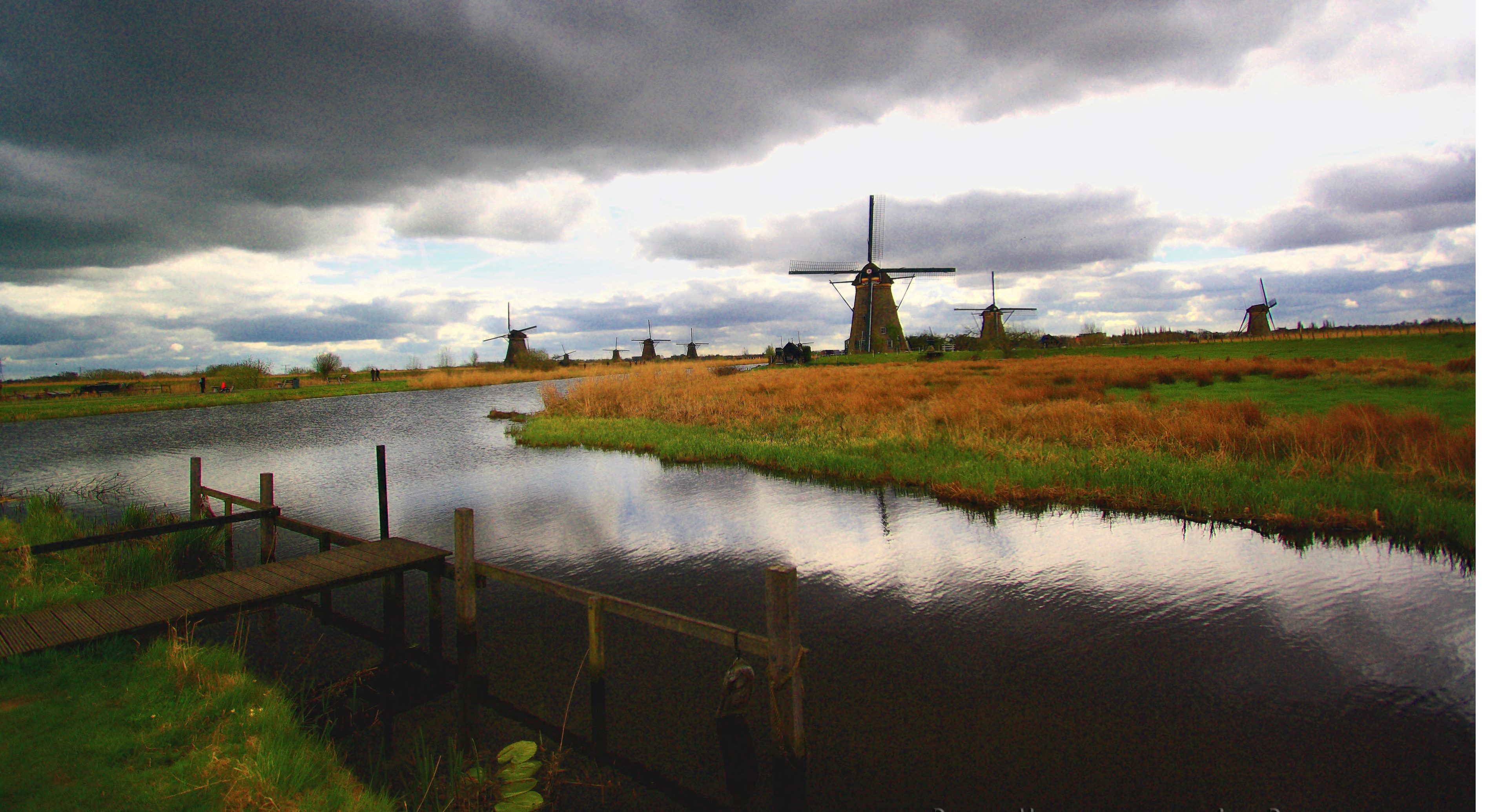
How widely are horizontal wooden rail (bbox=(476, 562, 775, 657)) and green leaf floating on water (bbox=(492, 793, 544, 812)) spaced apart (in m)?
1.54

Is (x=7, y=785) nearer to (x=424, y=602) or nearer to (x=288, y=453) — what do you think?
(x=424, y=602)

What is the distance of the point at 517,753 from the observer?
227 inches

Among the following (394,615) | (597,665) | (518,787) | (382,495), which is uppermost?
(382,495)

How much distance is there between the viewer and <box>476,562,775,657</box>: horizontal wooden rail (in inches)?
208

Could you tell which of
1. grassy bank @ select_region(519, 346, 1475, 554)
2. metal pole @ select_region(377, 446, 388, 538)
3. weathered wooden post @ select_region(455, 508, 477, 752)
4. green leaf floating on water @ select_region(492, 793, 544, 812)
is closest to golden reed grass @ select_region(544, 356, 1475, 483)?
grassy bank @ select_region(519, 346, 1475, 554)

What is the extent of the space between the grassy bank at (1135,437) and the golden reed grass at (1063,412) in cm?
6

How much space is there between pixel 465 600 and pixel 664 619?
349 cm

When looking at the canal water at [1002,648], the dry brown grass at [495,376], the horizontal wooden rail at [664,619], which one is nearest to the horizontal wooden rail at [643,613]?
the horizontal wooden rail at [664,619]

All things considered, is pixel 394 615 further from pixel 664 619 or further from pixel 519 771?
pixel 664 619

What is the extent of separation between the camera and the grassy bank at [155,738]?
4.16 meters

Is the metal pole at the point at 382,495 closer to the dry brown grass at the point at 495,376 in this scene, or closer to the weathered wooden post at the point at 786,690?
the weathered wooden post at the point at 786,690

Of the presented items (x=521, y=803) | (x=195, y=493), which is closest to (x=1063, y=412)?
(x=521, y=803)

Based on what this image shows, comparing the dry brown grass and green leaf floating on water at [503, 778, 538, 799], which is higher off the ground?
the dry brown grass

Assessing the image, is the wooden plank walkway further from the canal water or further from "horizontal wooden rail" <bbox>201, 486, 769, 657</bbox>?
the canal water
